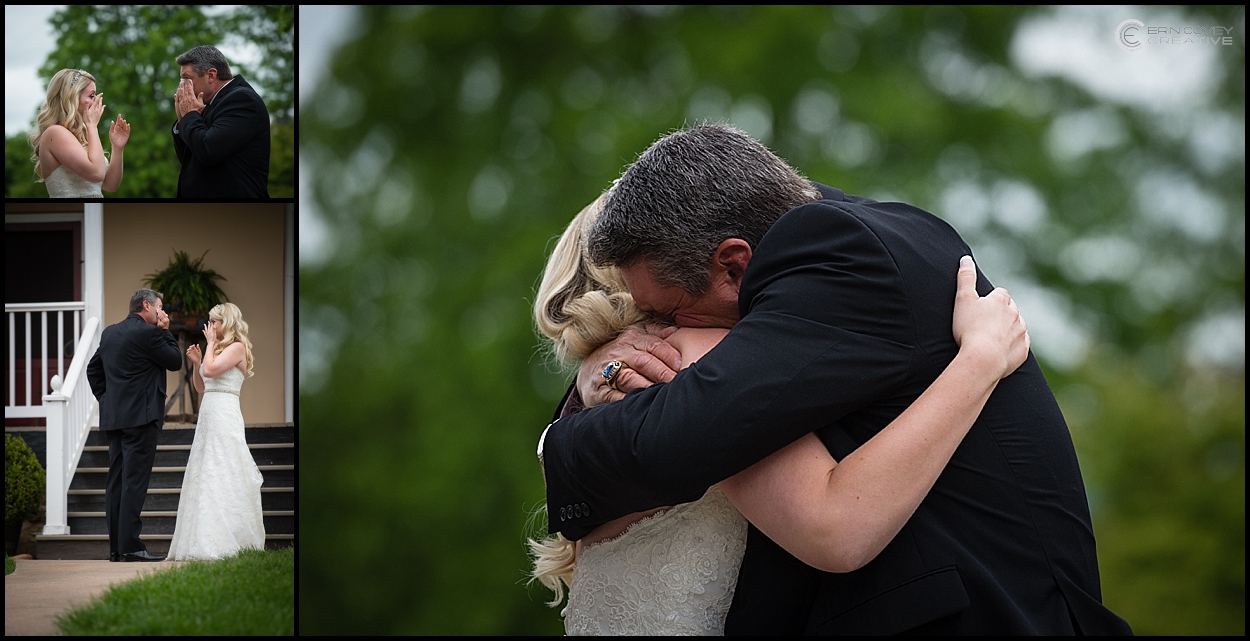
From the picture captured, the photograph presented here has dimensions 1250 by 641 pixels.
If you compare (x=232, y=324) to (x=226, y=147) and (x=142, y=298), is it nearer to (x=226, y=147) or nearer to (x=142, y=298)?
(x=142, y=298)

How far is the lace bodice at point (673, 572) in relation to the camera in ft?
6.70

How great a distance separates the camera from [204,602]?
6.81ft

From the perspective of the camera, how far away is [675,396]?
5.48 ft

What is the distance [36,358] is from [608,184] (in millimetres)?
3660

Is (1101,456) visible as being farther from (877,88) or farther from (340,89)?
(340,89)

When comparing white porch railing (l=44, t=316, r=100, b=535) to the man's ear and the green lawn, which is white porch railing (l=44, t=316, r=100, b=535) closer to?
the green lawn

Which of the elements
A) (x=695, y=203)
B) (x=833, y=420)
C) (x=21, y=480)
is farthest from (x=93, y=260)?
(x=833, y=420)

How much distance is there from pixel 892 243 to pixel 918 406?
0.29m

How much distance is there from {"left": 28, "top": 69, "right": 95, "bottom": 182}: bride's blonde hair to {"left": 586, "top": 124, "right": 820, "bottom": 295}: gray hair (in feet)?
4.18

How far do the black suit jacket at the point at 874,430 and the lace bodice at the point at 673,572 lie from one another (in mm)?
254

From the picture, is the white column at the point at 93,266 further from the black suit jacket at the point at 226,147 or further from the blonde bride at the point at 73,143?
the black suit jacket at the point at 226,147

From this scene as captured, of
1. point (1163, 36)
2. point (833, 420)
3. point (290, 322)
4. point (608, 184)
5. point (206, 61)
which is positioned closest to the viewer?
point (833, 420)

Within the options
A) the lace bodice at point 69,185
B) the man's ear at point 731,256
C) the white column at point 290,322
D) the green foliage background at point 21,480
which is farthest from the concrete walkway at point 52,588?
the man's ear at point 731,256

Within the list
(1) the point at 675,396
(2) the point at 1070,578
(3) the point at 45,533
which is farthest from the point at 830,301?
(3) the point at 45,533
